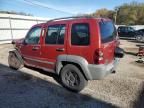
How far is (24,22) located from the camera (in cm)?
1844

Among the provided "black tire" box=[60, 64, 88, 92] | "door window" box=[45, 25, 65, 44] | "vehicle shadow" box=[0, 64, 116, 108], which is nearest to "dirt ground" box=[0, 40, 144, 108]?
"vehicle shadow" box=[0, 64, 116, 108]

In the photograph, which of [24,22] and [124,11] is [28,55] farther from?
[124,11]

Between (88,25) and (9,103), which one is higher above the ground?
(88,25)

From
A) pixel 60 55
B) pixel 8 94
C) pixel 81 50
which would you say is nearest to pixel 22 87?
pixel 8 94

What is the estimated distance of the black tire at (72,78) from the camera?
204 inches

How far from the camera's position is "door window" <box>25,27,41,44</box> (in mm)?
6265

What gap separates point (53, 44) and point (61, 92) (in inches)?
56.7

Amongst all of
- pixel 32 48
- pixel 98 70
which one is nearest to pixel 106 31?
pixel 98 70

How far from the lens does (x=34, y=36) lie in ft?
21.4

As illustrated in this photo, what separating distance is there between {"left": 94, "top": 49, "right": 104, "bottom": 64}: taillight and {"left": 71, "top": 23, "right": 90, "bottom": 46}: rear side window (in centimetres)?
38

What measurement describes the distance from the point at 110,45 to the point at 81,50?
82 cm

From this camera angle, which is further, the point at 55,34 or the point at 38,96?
the point at 55,34

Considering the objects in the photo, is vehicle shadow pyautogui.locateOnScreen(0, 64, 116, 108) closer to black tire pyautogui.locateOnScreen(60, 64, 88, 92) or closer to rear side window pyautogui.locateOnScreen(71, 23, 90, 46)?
black tire pyautogui.locateOnScreen(60, 64, 88, 92)

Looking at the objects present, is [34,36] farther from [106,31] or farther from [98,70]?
[98,70]
